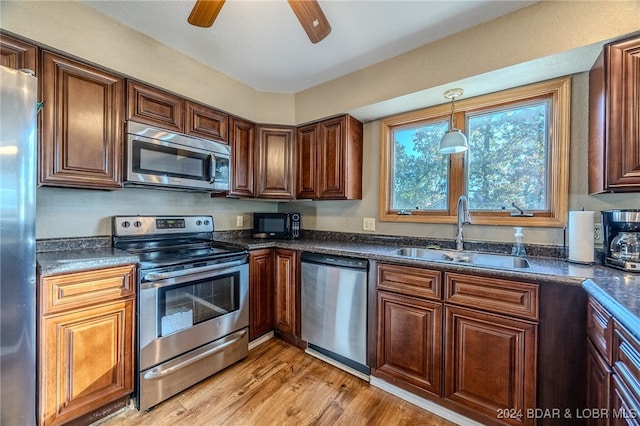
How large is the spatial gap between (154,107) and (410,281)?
2215 mm

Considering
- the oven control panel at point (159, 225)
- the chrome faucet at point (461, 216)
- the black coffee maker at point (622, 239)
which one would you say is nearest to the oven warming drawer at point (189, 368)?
the oven control panel at point (159, 225)

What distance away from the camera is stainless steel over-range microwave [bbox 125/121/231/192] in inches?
72.4

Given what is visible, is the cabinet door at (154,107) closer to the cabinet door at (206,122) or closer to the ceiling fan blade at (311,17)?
the cabinet door at (206,122)

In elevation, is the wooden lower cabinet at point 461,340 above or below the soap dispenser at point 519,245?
below

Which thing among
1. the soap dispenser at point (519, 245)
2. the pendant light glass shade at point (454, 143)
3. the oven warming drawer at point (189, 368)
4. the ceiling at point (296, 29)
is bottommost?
the oven warming drawer at point (189, 368)

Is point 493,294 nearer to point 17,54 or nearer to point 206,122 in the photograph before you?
point 206,122

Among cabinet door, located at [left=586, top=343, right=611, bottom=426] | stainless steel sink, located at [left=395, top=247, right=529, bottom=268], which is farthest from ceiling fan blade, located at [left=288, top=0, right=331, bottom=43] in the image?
cabinet door, located at [left=586, top=343, right=611, bottom=426]

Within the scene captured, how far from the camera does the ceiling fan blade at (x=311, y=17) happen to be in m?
1.29

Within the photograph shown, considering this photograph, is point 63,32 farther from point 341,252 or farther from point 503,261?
point 503,261

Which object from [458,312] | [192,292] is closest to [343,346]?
[458,312]

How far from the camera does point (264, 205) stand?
3.15 meters

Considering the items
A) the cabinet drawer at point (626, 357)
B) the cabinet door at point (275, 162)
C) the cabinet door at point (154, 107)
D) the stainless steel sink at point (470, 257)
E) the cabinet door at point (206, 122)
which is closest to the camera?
the cabinet drawer at point (626, 357)

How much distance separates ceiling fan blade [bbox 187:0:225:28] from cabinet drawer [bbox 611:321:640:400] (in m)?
2.07

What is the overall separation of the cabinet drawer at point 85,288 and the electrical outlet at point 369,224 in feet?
6.19
